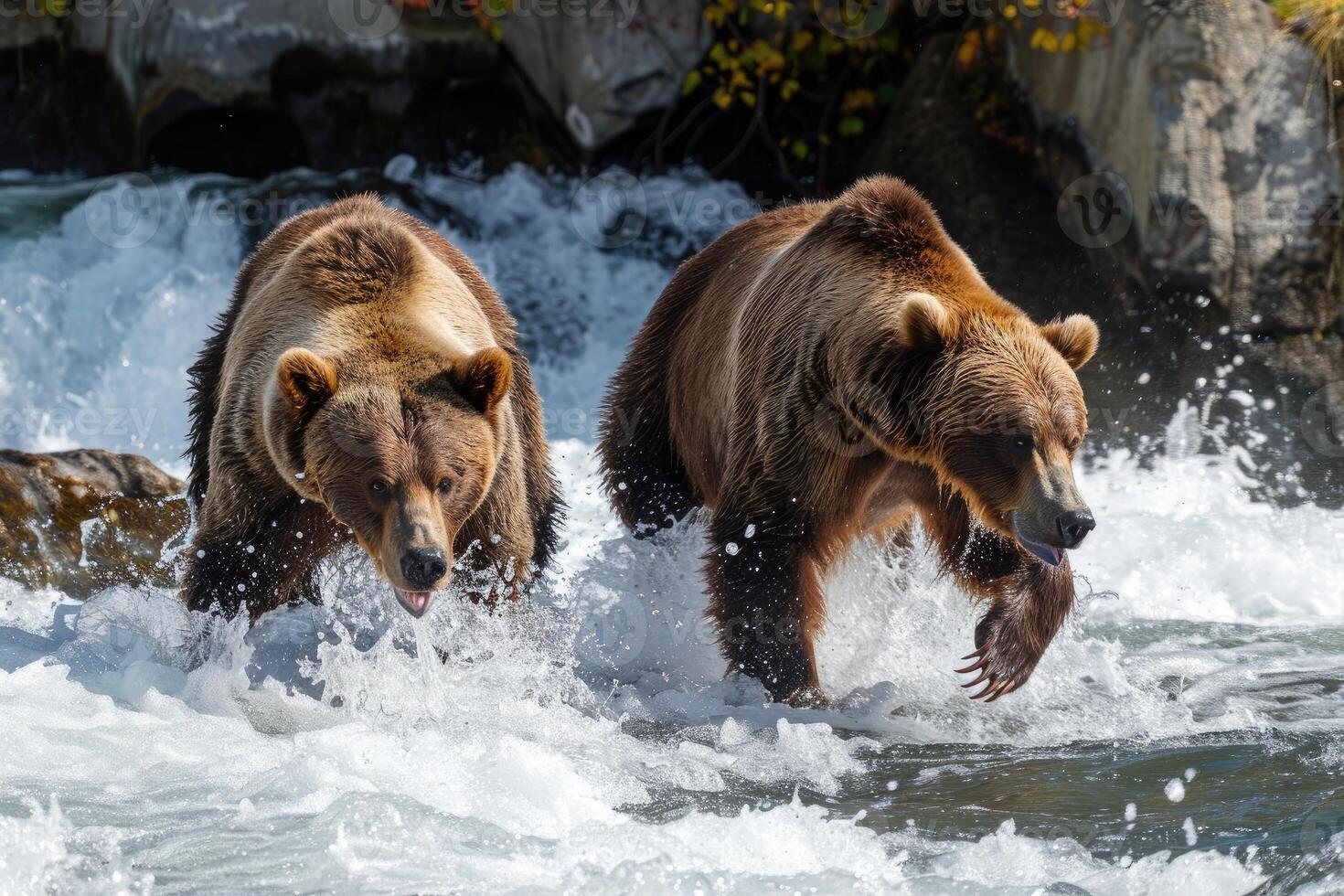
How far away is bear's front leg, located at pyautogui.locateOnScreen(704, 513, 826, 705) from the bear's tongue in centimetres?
118

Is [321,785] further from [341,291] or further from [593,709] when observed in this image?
[341,291]

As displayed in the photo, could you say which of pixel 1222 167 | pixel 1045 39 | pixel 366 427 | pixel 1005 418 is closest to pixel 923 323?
pixel 1005 418

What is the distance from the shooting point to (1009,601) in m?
5.57

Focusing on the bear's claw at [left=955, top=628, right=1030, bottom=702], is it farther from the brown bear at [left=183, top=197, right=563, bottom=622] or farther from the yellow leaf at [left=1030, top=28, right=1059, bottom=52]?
the yellow leaf at [left=1030, top=28, right=1059, bottom=52]

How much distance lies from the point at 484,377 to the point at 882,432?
4.19 ft

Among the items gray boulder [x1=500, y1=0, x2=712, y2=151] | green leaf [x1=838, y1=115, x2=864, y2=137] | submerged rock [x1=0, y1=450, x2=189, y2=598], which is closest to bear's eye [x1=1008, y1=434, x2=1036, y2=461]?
submerged rock [x1=0, y1=450, x2=189, y2=598]

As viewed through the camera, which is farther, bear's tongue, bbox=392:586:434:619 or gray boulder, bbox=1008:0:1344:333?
gray boulder, bbox=1008:0:1344:333

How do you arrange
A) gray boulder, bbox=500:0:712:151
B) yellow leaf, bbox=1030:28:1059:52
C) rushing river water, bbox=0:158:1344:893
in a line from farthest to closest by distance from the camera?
gray boulder, bbox=500:0:712:151 < yellow leaf, bbox=1030:28:1059:52 < rushing river water, bbox=0:158:1344:893

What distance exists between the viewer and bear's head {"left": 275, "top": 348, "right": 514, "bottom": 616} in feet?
15.7

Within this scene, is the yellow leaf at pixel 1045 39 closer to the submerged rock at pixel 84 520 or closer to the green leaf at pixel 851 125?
the green leaf at pixel 851 125

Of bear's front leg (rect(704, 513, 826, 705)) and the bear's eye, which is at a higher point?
the bear's eye

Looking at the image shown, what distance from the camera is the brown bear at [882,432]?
16.2ft

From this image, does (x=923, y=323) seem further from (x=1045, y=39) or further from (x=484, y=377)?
(x=1045, y=39)

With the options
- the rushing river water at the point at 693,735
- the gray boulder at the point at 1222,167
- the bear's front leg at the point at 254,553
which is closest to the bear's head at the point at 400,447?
the bear's front leg at the point at 254,553
